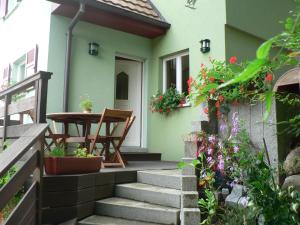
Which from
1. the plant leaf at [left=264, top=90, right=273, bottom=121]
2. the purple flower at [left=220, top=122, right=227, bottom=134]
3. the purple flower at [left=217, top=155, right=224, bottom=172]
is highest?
the purple flower at [left=220, top=122, right=227, bottom=134]

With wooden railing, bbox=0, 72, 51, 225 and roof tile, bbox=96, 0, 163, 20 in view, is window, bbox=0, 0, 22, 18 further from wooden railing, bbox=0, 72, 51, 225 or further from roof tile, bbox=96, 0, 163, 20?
wooden railing, bbox=0, 72, 51, 225

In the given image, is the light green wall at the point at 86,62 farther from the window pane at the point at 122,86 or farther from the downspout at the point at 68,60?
the window pane at the point at 122,86

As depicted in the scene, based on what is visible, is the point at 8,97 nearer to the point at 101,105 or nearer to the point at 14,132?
the point at 14,132

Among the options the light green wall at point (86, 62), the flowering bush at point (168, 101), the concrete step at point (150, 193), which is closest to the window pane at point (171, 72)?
the flowering bush at point (168, 101)

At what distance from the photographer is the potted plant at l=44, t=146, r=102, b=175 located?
12.3 ft

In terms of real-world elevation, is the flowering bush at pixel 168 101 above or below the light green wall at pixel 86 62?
below

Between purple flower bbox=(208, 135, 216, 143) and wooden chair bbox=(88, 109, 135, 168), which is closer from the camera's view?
purple flower bbox=(208, 135, 216, 143)

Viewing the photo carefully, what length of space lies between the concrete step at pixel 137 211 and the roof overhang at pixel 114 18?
4028 mm

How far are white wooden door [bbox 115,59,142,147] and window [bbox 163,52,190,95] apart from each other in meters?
0.68

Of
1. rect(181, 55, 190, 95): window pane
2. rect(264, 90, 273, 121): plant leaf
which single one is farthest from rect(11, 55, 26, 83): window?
rect(264, 90, 273, 121): plant leaf

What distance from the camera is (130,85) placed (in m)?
8.17

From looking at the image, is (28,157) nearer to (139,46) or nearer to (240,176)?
(240,176)

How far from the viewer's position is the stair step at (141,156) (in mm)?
6859

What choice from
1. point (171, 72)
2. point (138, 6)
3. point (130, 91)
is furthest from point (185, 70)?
point (138, 6)
